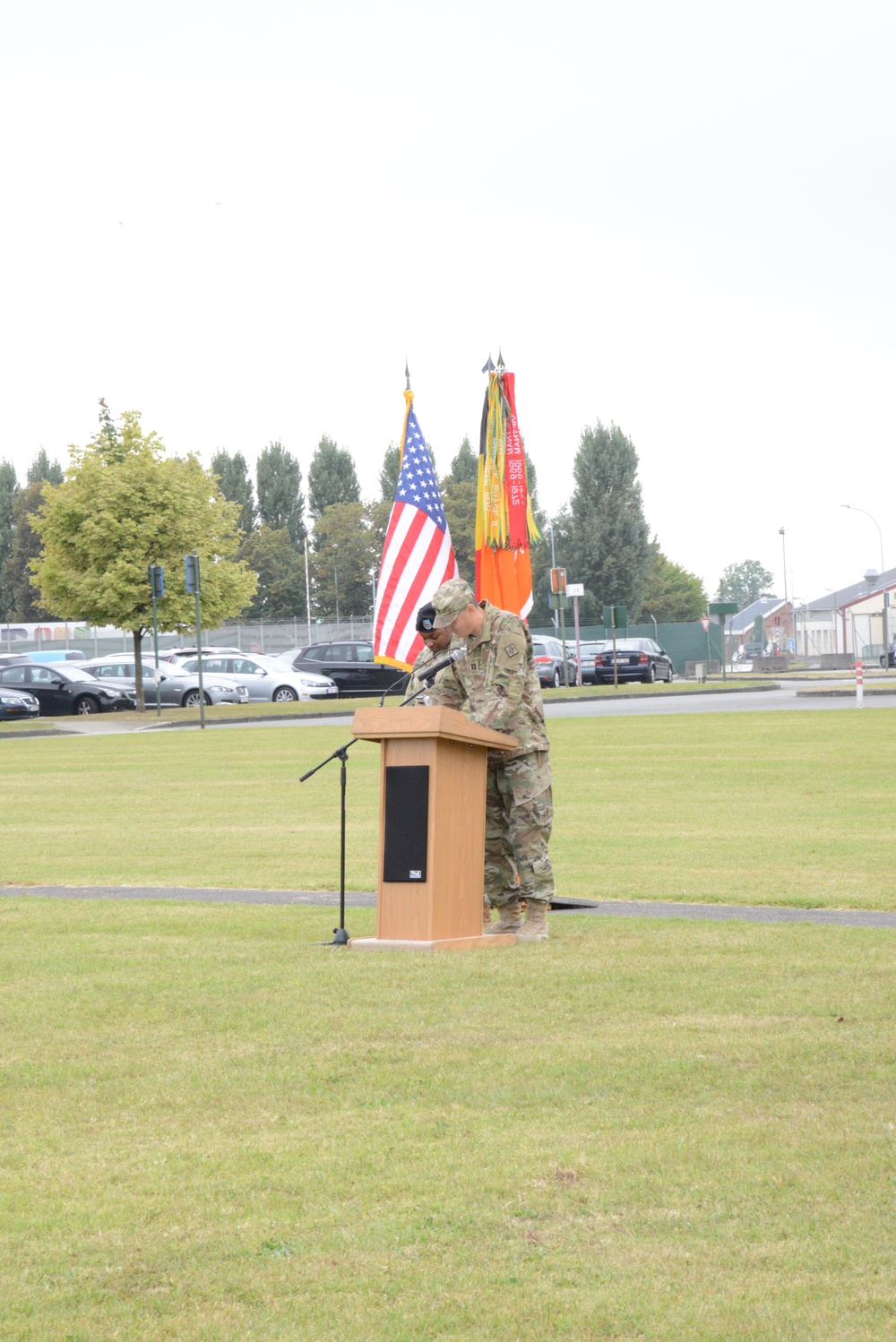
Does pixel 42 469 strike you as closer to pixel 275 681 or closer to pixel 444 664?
pixel 275 681

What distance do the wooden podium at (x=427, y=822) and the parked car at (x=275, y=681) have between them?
3885 cm

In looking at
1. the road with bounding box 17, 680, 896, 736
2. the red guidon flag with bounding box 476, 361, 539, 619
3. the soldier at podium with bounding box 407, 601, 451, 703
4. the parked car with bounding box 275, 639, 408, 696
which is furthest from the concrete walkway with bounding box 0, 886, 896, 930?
the parked car with bounding box 275, 639, 408, 696

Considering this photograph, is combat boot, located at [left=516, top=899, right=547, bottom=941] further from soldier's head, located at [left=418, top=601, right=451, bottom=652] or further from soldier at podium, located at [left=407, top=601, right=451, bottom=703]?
soldier's head, located at [left=418, top=601, right=451, bottom=652]

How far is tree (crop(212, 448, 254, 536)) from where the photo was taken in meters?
104

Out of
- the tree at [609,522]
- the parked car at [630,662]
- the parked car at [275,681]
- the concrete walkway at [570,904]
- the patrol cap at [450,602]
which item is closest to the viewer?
the patrol cap at [450,602]

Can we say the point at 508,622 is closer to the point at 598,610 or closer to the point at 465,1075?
the point at 465,1075

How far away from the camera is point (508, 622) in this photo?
851 centimetres

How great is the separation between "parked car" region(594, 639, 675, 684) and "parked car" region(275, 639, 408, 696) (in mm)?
6901

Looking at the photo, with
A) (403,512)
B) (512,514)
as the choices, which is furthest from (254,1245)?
(403,512)

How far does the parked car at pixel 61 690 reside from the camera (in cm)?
4416

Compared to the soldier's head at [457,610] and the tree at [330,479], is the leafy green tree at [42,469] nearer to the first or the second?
the tree at [330,479]

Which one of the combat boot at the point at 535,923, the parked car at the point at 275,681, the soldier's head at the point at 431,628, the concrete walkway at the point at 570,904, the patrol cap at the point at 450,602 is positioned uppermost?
the patrol cap at the point at 450,602

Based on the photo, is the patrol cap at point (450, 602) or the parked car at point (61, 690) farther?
the parked car at point (61, 690)

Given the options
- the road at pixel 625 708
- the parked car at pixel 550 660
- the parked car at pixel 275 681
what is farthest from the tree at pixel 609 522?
the road at pixel 625 708
